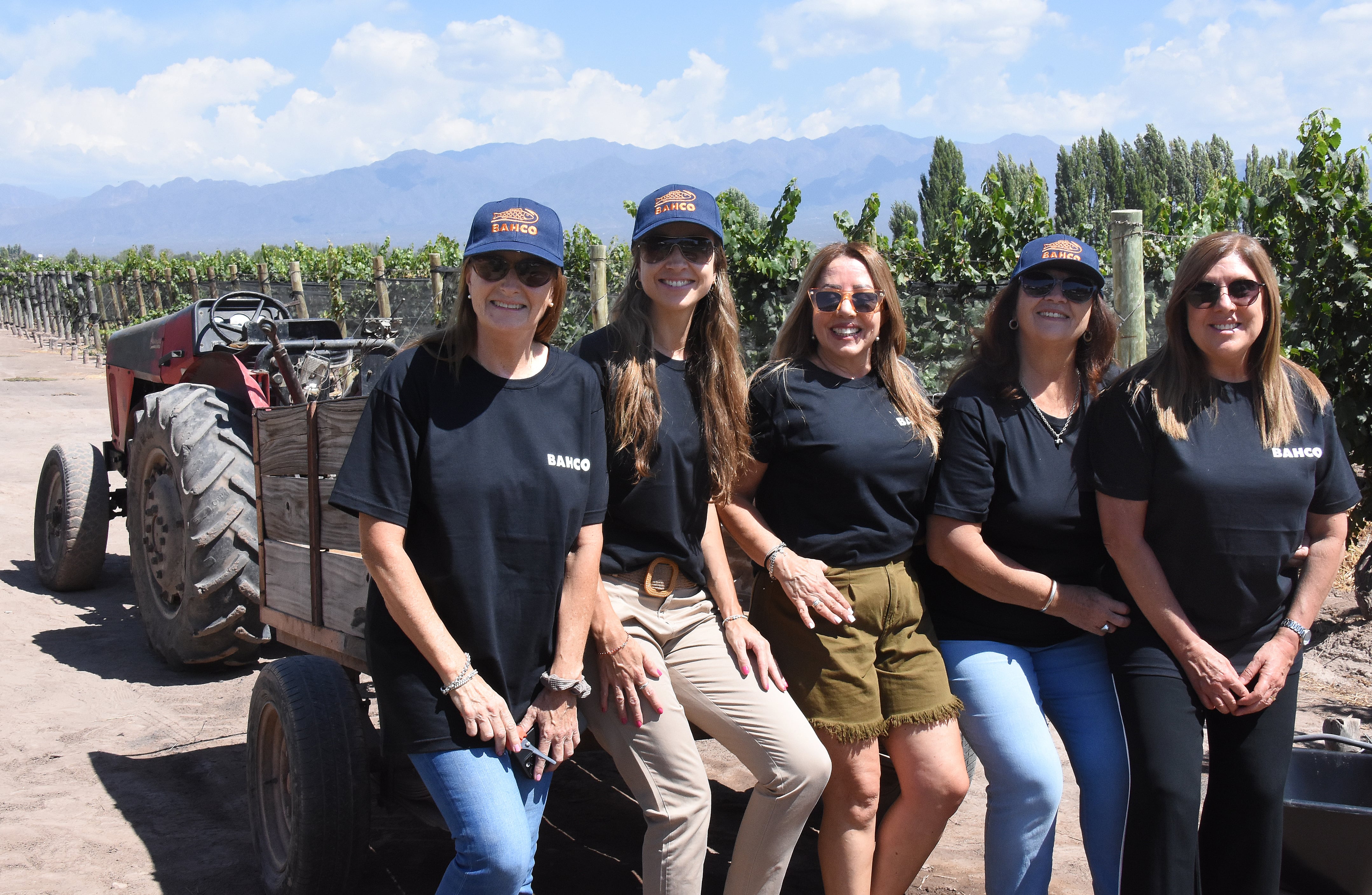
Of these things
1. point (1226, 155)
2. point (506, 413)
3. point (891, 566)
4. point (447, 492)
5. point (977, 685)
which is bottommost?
point (977, 685)

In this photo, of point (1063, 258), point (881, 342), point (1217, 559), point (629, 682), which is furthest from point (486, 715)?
point (1063, 258)

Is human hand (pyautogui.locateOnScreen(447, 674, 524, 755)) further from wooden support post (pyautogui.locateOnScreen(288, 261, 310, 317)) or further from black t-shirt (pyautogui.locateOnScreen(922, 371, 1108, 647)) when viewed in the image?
wooden support post (pyautogui.locateOnScreen(288, 261, 310, 317))

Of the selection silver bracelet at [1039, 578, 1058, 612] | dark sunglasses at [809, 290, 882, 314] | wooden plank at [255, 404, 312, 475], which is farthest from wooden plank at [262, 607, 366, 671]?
silver bracelet at [1039, 578, 1058, 612]

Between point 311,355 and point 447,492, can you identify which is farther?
point 311,355

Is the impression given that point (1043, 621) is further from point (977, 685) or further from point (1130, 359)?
point (1130, 359)

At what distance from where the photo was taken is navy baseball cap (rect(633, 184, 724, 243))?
2.58 metres

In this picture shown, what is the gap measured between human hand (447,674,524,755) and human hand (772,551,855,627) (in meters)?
0.74

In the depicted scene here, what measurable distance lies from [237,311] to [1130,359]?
469 centimetres

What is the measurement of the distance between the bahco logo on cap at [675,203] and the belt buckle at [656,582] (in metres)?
0.85

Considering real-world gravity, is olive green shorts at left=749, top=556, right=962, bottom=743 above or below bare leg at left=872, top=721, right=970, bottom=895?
above

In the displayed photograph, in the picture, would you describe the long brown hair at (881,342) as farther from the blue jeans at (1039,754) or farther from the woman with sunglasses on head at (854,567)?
the blue jeans at (1039,754)

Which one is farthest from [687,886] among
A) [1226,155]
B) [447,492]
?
[1226,155]

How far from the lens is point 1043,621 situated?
2623 mm

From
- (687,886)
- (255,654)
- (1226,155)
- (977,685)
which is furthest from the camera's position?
(1226,155)
